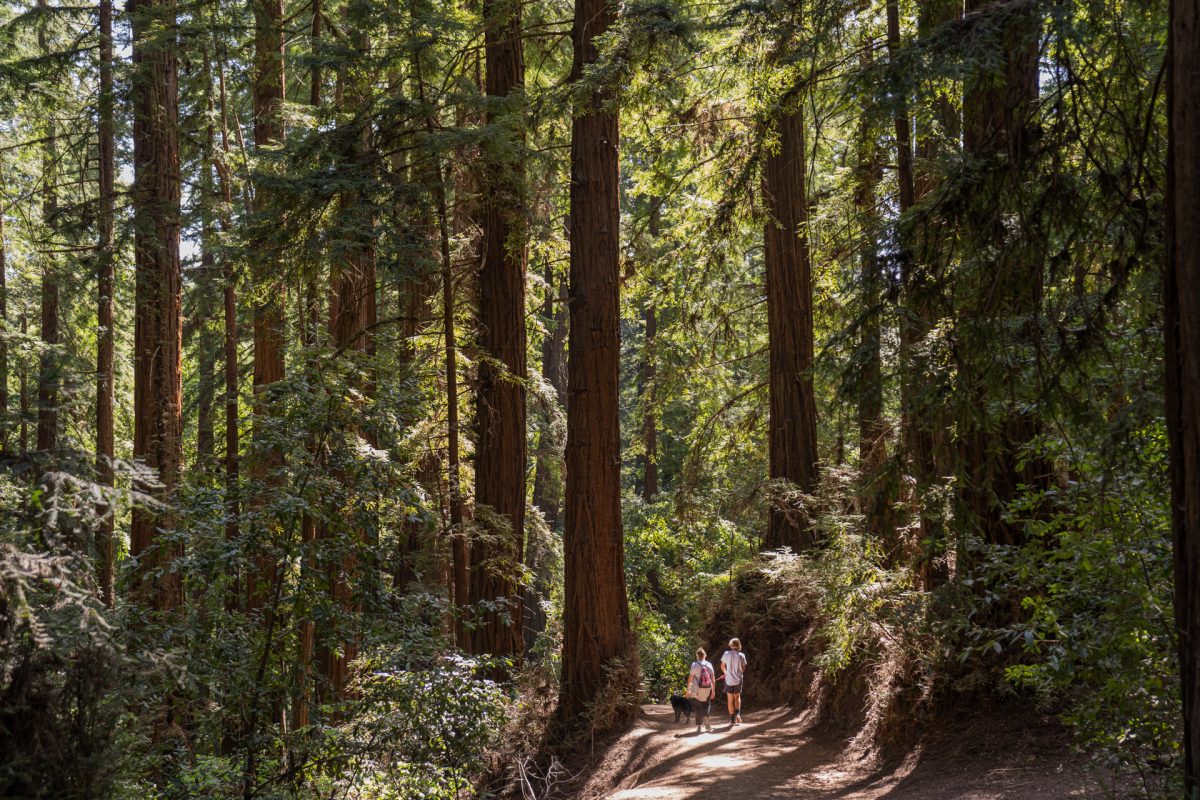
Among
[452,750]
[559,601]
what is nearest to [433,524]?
[452,750]

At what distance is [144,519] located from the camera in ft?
38.4

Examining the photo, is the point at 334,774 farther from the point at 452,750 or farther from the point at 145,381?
the point at 145,381

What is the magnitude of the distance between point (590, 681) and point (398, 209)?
6.10m

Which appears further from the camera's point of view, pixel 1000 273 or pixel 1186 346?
pixel 1000 273

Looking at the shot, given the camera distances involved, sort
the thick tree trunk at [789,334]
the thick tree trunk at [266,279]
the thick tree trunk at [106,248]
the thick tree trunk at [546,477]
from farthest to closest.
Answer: the thick tree trunk at [546,477] < the thick tree trunk at [789,334] < the thick tree trunk at [106,248] < the thick tree trunk at [266,279]

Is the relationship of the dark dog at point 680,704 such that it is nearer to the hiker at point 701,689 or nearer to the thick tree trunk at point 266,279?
the hiker at point 701,689

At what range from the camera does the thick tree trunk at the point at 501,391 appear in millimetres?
11758

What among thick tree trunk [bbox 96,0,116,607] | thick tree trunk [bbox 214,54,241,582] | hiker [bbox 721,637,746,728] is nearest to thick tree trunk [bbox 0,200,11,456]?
thick tree trunk [bbox 96,0,116,607]

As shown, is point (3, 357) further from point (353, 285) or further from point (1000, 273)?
point (1000, 273)

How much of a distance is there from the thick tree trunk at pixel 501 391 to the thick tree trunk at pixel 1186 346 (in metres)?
7.84

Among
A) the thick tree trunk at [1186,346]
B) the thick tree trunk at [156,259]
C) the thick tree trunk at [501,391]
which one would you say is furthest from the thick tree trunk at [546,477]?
the thick tree trunk at [1186,346]

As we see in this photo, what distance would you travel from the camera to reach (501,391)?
12.5 meters

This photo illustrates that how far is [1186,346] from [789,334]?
11713 millimetres

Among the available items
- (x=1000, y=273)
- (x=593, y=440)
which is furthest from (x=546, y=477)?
(x=1000, y=273)
